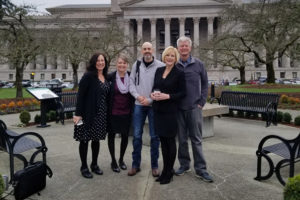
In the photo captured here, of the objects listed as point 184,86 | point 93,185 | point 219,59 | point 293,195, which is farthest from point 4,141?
point 219,59

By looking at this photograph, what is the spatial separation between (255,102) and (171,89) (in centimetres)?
787

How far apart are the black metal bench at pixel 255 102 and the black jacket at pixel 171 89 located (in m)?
6.56

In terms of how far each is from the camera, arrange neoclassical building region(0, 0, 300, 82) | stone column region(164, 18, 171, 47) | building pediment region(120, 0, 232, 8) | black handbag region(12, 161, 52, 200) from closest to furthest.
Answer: black handbag region(12, 161, 52, 200) → neoclassical building region(0, 0, 300, 82) → building pediment region(120, 0, 232, 8) → stone column region(164, 18, 171, 47)

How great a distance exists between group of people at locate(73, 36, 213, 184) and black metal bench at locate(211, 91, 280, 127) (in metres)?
6.09

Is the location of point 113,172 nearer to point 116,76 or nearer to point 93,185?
point 93,185

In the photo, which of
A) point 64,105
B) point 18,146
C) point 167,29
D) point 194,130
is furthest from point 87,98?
point 167,29

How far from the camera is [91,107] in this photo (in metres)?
5.10

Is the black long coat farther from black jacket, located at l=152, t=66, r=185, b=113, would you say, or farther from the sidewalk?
the sidewalk

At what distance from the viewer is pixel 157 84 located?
4.86m

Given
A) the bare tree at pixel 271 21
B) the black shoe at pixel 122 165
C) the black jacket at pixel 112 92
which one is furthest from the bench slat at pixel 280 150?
the bare tree at pixel 271 21

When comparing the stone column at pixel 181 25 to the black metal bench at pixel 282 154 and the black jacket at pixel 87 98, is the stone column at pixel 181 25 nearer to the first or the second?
the black jacket at pixel 87 98

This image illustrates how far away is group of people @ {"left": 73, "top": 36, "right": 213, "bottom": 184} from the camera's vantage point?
4816mm

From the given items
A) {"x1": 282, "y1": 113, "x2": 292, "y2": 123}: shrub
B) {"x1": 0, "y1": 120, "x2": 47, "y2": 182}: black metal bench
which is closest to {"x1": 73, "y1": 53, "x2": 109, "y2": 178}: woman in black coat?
{"x1": 0, "y1": 120, "x2": 47, "y2": 182}: black metal bench

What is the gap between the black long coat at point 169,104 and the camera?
4.76 meters
